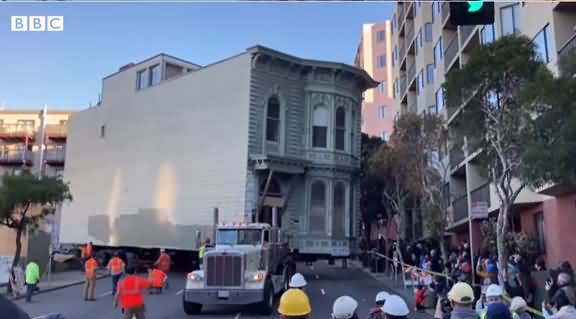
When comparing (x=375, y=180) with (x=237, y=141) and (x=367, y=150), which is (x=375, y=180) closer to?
(x=367, y=150)

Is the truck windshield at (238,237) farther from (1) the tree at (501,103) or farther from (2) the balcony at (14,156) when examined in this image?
(2) the balcony at (14,156)

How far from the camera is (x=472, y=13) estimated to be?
28.3ft

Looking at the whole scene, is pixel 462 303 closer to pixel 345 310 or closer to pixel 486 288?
pixel 345 310

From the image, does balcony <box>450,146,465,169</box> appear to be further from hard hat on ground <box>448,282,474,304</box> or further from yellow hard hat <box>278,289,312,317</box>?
yellow hard hat <box>278,289,312,317</box>

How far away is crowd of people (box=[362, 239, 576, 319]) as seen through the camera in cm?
614

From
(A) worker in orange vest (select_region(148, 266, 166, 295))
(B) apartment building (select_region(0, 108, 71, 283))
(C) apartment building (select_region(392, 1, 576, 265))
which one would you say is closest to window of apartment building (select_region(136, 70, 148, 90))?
(C) apartment building (select_region(392, 1, 576, 265))

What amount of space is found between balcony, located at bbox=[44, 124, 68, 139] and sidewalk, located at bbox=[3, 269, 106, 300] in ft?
102

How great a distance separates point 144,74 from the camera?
3772 centimetres

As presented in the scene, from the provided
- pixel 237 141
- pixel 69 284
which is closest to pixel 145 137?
pixel 237 141

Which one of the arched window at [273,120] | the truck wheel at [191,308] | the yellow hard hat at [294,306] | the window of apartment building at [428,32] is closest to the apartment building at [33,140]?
the arched window at [273,120]

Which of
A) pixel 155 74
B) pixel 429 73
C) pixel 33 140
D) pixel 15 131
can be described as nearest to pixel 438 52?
pixel 429 73

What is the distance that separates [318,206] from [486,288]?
2139 cm

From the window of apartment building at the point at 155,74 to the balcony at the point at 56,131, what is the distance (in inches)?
1125

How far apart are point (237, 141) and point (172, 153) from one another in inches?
217
